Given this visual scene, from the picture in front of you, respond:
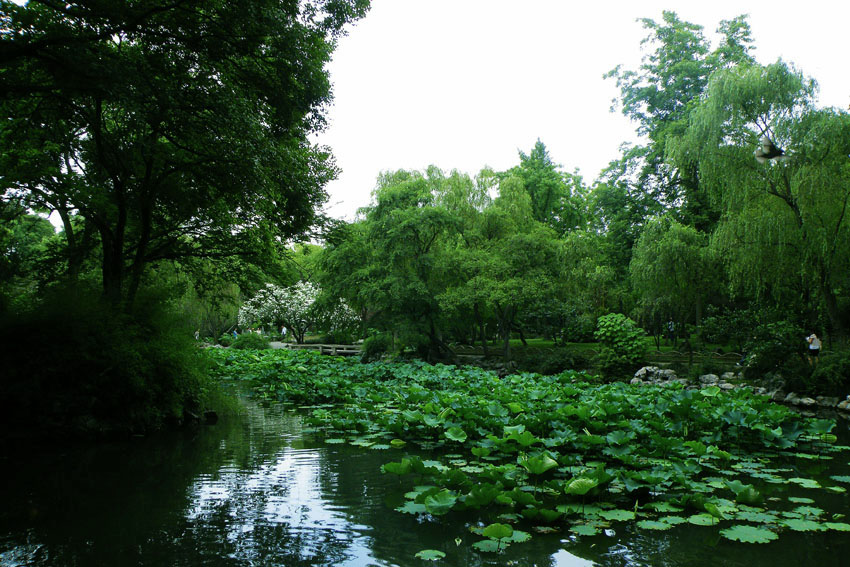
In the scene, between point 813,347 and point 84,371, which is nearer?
point 84,371

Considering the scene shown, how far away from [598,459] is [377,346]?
16.0 metres

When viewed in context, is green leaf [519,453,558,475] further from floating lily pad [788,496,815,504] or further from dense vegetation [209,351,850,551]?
floating lily pad [788,496,815,504]

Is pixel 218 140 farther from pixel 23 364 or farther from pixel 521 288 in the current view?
pixel 521 288

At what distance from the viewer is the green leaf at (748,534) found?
3.21 meters

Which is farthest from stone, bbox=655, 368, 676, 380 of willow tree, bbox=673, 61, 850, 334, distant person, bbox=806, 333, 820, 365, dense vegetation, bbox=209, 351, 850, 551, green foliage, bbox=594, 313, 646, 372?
dense vegetation, bbox=209, 351, 850, 551

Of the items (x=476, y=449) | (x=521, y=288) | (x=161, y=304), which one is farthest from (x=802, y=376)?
(x=161, y=304)

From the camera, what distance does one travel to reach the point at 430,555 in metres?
3.08

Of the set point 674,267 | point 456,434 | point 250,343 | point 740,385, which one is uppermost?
point 674,267

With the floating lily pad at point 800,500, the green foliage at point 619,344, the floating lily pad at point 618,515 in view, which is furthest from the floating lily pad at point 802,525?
the green foliage at point 619,344

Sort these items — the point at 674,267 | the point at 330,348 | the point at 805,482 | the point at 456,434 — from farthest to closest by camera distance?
the point at 330,348, the point at 674,267, the point at 456,434, the point at 805,482

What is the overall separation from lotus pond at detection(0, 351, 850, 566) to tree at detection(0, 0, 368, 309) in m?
3.60

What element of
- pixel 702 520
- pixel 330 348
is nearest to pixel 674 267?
pixel 702 520

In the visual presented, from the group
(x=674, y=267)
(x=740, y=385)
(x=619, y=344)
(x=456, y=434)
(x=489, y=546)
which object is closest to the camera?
(x=489, y=546)

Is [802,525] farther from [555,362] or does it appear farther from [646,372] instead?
[555,362]
